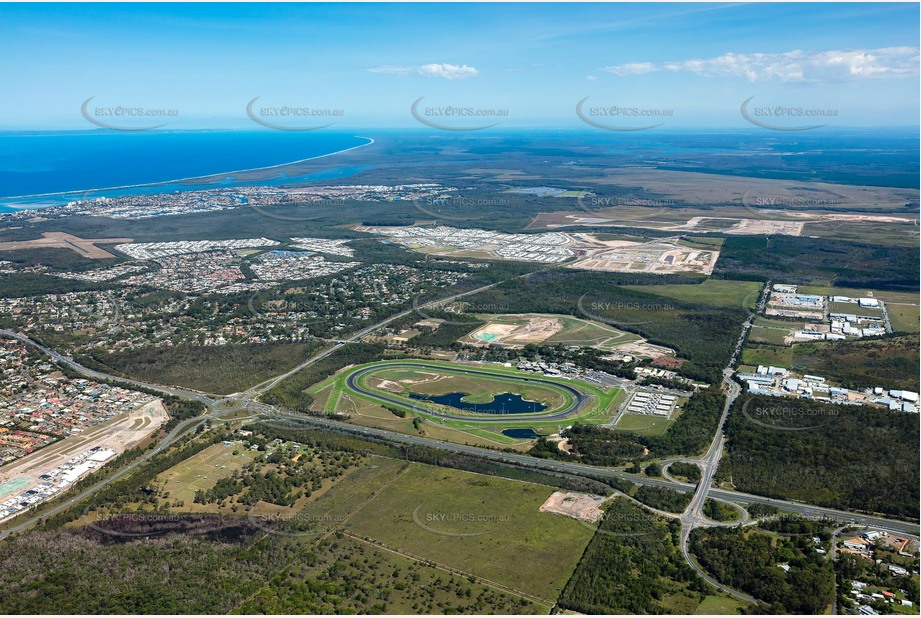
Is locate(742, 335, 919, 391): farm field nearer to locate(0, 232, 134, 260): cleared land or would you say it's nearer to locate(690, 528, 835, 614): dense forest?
locate(690, 528, 835, 614): dense forest

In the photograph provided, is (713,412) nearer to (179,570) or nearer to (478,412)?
(478,412)

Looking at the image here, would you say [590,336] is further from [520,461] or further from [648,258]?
[648,258]

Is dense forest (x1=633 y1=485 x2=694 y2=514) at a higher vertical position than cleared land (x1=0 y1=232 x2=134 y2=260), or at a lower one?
lower

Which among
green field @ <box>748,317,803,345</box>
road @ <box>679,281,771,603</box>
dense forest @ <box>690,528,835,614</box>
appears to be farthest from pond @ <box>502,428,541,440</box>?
green field @ <box>748,317,803,345</box>

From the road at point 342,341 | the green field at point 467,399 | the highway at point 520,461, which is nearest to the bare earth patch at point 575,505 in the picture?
the highway at point 520,461

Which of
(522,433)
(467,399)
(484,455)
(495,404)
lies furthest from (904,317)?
(484,455)

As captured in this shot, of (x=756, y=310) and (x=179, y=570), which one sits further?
(x=756, y=310)

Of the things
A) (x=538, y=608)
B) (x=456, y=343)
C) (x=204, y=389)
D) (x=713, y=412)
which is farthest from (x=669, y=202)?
(x=538, y=608)
